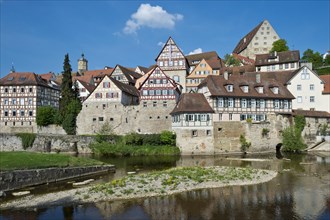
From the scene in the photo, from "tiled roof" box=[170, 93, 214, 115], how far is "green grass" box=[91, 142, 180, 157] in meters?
5.15

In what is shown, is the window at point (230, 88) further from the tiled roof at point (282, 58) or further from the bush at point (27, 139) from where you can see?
the bush at point (27, 139)

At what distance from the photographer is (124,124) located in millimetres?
50281

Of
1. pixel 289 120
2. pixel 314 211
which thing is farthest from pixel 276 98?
pixel 314 211

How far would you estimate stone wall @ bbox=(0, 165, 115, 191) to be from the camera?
73.0 ft

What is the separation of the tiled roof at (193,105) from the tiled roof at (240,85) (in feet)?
5.85

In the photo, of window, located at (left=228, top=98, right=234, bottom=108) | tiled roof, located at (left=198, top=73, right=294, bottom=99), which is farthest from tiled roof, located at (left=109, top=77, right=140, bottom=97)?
window, located at (left=228, top=98, right=234, bottom=108)

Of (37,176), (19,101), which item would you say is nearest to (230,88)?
(37,176)

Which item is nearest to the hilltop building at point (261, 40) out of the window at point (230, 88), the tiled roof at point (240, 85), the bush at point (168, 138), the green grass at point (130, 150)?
the tiled roof at point (240, 85)

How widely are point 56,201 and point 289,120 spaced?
119 ft

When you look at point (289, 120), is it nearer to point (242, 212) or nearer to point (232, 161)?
point (232, 161)

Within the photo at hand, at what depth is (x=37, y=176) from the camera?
24141 millimetres

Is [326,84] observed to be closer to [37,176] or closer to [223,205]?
[223,205]

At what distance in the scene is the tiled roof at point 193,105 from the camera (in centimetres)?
4184

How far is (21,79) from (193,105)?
36.7 meters
